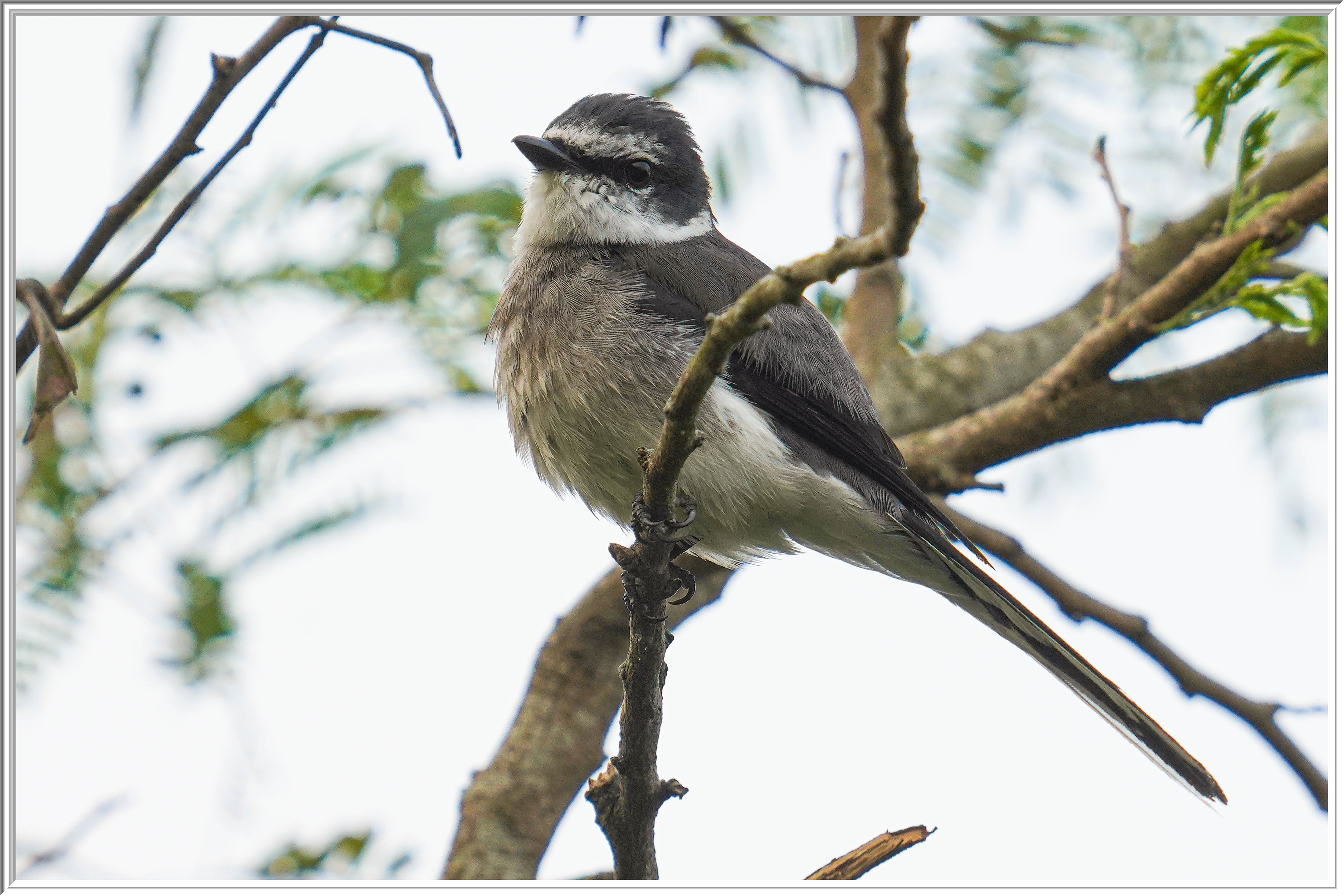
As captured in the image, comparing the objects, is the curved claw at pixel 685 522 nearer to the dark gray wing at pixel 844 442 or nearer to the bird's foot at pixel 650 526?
the bird's foot at pixel 650 526

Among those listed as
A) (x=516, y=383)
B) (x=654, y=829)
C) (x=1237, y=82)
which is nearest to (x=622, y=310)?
(x=516, y=383)

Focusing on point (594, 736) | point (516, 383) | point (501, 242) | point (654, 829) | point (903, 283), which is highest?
point (903, 283)

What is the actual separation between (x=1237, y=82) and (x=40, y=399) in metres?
3.71

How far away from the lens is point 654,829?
3.30m

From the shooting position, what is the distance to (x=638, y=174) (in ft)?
15.1

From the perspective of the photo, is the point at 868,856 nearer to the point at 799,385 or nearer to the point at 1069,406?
the point at 799,385

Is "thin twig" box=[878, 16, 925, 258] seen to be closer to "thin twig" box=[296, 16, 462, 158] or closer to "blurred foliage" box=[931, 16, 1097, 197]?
"thin twig" box=[296, 16, 462, 158]

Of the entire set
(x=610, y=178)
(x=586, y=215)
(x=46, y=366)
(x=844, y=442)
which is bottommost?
(x=46, y=366)

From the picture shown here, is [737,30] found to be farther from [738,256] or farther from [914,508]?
[914,508]

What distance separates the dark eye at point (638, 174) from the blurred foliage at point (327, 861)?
2.64 meters

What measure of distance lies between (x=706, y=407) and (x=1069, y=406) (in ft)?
6.50

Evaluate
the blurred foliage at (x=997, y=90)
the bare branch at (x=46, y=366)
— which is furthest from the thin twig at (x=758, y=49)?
Answer: the bare branch at (x=46, y=366)

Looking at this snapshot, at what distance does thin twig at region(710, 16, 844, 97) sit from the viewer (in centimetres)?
594

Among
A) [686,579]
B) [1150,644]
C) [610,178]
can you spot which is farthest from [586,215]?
A: [1150,644]
